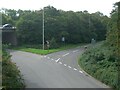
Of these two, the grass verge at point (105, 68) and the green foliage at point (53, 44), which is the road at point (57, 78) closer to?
the grass verge at point (105, 68)

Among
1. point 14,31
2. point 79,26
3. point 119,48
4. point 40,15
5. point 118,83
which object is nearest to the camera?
point 118,83

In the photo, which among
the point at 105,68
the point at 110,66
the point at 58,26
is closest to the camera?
the point at 105,68

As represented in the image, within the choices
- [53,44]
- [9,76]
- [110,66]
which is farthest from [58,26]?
[9,76]

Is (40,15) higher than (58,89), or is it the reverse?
(40,15)

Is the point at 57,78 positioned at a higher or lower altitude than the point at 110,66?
lower

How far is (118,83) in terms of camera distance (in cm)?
2111

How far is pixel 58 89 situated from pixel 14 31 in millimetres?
41430

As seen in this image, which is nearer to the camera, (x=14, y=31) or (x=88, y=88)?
(x=88, y=88)

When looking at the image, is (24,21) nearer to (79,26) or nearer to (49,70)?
(79,26)

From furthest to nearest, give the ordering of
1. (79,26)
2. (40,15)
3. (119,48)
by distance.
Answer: (79,26)
(40,15)
(119,48)

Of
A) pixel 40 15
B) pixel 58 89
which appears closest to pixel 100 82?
pixel 58 89

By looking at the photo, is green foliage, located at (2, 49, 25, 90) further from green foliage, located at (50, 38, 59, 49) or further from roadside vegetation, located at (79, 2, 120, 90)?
green foliage, located at (50, 38, 59, 49)

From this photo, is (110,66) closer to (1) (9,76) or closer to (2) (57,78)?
(2) (57,78)

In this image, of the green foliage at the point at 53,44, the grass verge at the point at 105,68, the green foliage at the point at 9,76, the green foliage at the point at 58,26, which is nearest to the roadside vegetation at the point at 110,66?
the grass verge at the point at 105,68
